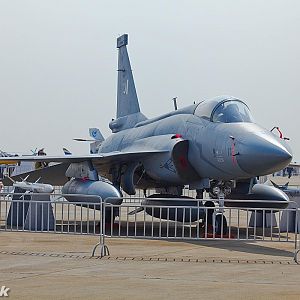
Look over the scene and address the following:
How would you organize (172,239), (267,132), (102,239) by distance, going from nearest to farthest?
(102,239) < (172,239) < (267,132)

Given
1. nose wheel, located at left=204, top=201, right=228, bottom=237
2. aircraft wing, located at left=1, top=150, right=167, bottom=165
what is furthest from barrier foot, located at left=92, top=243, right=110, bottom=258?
aircraft wing, located at left=1, top=150, right=167, bottom=165

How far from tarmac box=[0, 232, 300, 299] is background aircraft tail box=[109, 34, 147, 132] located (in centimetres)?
844

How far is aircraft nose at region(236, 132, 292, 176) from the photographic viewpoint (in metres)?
13.4

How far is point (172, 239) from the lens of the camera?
1302 cm

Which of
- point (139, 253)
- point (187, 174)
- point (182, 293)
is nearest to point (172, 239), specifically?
point (139, 253)

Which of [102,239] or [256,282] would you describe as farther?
[102,239]

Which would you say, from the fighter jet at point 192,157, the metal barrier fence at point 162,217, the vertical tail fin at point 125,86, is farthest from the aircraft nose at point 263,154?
the vertical tail fin at point 125,86

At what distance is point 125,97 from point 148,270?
44.1 feet

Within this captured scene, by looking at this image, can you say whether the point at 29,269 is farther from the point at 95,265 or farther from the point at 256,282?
the point at 256,282

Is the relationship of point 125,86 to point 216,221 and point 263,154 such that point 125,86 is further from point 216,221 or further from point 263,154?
point 216,221

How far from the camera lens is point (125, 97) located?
72.9 ft

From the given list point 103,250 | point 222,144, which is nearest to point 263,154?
point 222,144

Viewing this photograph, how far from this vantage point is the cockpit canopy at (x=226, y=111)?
14.8m

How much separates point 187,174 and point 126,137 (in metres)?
3.86
